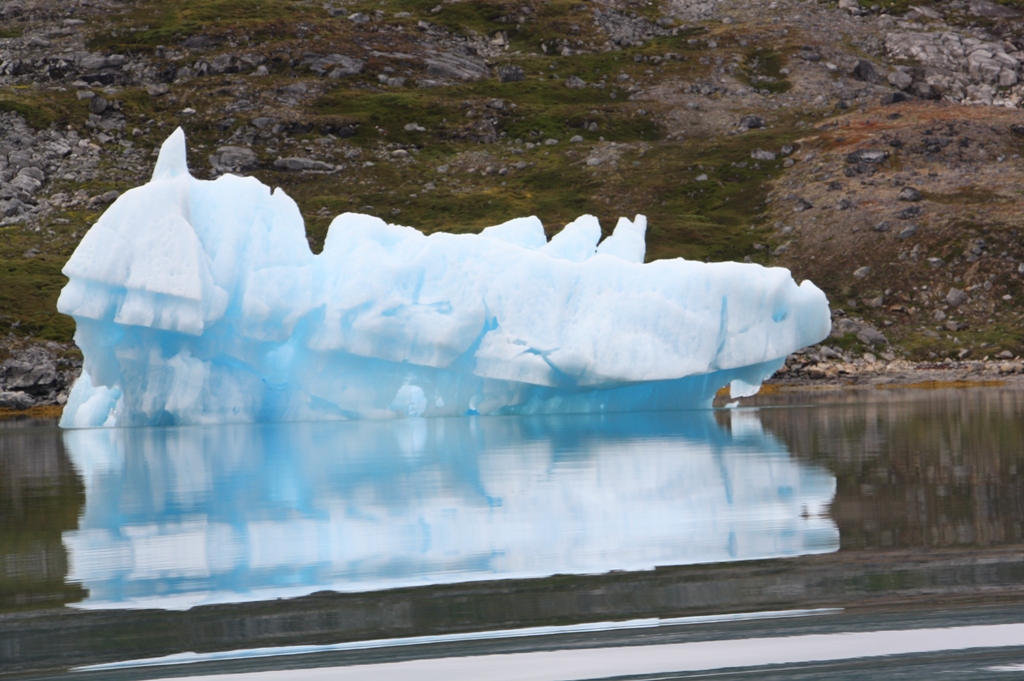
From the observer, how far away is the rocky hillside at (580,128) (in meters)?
59.6

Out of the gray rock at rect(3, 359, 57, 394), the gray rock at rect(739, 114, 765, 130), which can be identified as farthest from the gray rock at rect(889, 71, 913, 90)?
the gray rock at rect(3, 359, 57, 394)

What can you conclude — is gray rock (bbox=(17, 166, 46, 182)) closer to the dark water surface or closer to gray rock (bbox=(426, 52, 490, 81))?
gray rock (bbox=(426, 52, 490, 81))

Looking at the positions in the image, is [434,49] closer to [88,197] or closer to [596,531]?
[88,197]

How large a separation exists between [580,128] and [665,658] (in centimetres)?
8469

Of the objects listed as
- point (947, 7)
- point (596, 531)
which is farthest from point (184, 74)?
point (596, 531)

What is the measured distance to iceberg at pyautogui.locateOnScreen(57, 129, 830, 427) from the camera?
28.7 meters

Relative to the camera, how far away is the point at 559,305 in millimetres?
29484

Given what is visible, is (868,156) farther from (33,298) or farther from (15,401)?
(15,401)

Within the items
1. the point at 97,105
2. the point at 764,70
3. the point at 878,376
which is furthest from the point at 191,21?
the point at 878,376

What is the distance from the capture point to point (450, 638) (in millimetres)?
6555

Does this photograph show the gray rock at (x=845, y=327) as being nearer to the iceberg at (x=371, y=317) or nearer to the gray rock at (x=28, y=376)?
the iceberg at (x=371, y=317)

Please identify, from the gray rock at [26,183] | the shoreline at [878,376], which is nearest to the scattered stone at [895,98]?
the shoreline at [878,376]

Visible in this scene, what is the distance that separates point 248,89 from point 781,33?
44828 mm

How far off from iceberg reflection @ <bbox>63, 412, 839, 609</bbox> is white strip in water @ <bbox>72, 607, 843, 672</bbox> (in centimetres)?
143
